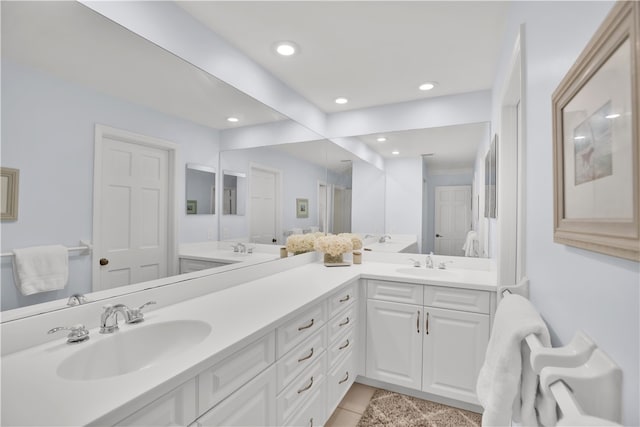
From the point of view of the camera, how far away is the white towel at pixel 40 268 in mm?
1038

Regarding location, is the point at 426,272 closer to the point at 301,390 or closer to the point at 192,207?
the point at 301,390

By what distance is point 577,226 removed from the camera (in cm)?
69

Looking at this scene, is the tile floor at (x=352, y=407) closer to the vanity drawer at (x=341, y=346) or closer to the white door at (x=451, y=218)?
the vanity drawer at (x=341, y=346)

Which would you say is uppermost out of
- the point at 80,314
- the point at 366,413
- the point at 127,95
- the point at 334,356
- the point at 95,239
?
the point at 127,95

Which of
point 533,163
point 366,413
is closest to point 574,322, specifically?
point 533,163

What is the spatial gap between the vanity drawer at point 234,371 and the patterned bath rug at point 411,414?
1.14m

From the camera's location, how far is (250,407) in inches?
46.8

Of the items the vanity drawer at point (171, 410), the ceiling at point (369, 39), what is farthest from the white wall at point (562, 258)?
the vanity drawer at point (171, 410)

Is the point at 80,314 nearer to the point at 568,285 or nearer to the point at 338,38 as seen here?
the point at 568,285

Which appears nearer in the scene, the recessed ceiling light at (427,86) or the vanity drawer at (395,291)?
the vanity drawer at (395,291)

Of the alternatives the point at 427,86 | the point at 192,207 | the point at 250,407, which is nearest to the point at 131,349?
the point at 250,407

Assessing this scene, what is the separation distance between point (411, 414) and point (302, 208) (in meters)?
1.78

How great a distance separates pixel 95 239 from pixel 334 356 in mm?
1459

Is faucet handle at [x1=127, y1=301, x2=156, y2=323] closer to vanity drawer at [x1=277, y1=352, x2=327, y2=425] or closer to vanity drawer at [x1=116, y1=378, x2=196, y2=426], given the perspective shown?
vanity drawer at [x1=116, y1=378, x2=196, y2=426]
